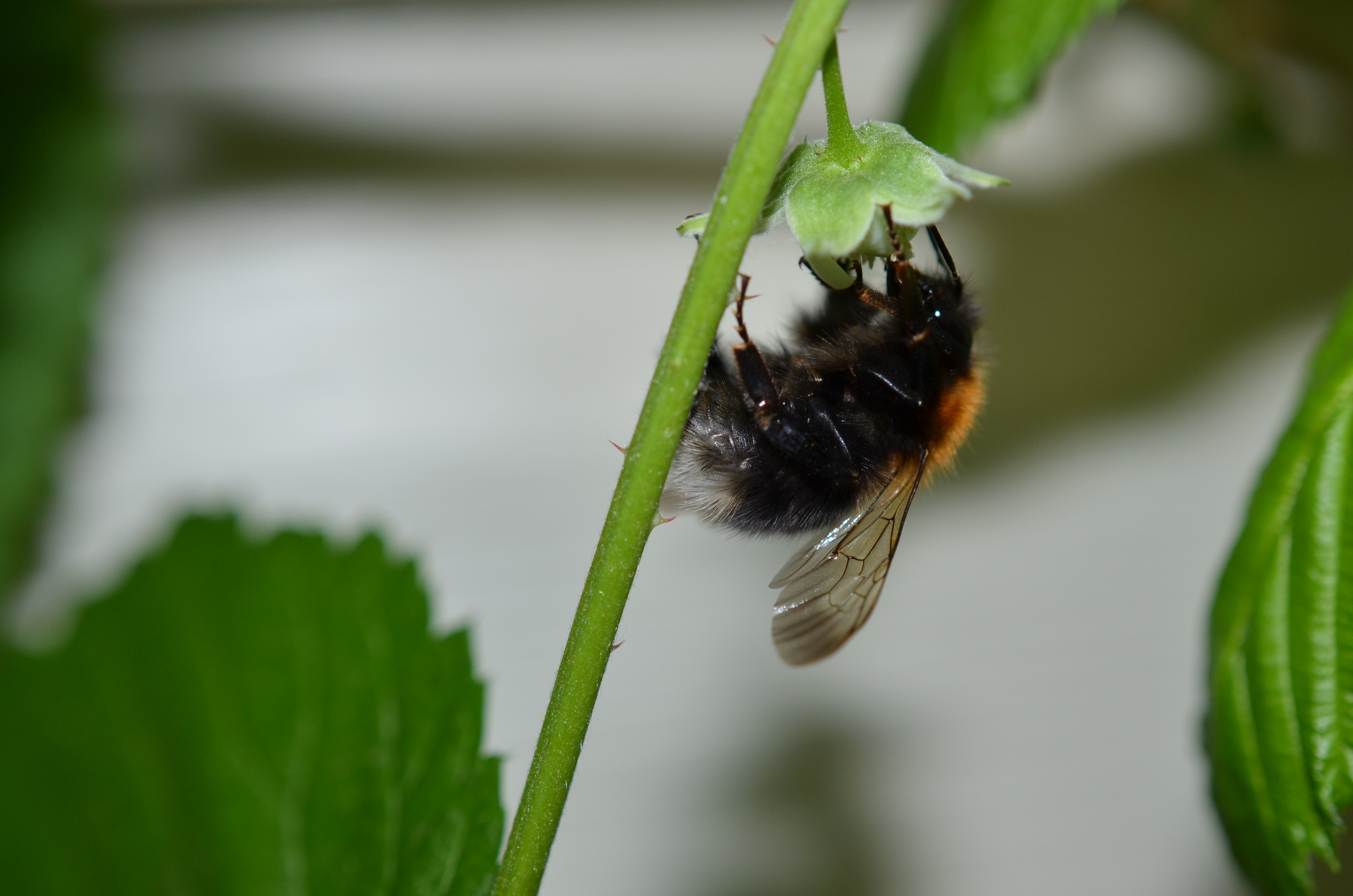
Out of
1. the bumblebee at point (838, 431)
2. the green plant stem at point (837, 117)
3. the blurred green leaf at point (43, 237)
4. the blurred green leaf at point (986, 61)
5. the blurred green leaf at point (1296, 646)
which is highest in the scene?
the blurred green leaf at point (43, 237)

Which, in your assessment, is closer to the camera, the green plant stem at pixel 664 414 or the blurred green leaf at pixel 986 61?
the green plant stem at pixel 664 414

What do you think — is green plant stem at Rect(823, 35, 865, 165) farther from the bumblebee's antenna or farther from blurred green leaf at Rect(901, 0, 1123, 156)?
blurred green leaf at Rect(901, 0, 1123, 156)

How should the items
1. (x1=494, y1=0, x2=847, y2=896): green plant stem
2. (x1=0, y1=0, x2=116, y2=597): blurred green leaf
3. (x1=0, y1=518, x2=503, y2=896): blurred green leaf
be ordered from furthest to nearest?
(x1=0, y1=0, x2=116, y2=597): blurred green leaf → (x1=0, y1=518, x2=503, y2=896): blurred green leaf → (x1=494, y1=0, x2=847, y2=896): green plant stem

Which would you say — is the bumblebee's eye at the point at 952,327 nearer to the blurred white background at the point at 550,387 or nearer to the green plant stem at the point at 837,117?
the green plant stem at the point at 837,117

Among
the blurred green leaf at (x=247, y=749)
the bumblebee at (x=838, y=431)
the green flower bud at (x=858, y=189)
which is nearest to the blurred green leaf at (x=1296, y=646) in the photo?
the bumblebee at (x=838, y=431)

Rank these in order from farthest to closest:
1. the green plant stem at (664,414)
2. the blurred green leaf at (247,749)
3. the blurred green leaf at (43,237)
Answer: the blurred green leaf at (43,237), the blurred green leaf at (247,749), the green plant stem at (664,414)

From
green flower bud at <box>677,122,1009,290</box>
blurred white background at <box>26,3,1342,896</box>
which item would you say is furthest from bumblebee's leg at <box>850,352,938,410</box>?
blurred white background at <box>26,3,1342,896</box>

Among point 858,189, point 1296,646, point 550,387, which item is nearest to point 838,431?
point 858,189
